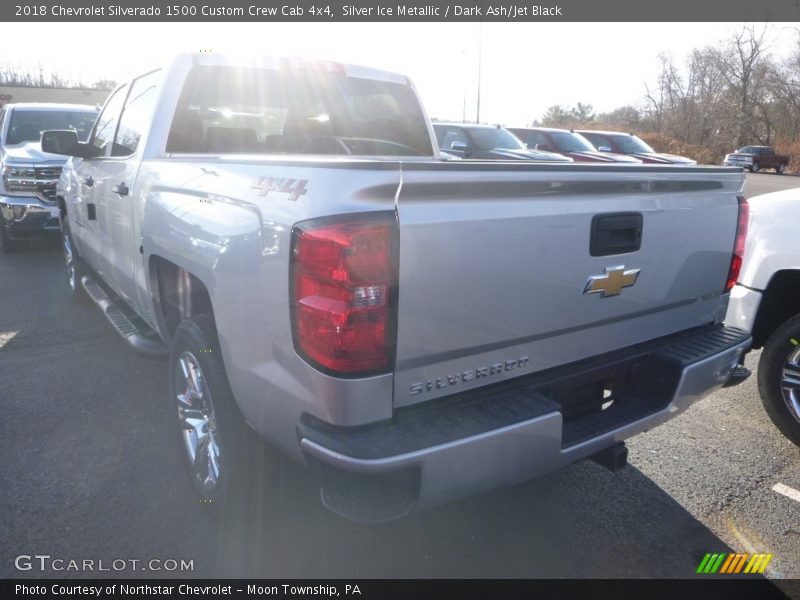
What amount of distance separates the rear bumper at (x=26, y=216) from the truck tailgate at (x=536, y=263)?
7975 millimetres

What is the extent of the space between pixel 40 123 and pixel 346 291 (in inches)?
397

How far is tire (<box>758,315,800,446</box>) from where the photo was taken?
3.56 m

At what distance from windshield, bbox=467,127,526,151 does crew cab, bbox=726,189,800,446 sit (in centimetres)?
959

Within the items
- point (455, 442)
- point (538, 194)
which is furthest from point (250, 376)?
point (538, 194)

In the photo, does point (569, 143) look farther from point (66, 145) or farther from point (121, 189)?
point (121, 189)

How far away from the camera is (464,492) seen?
2064 mm

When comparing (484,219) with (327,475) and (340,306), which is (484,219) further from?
(327,475)

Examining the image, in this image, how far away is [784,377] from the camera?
3.61 meters

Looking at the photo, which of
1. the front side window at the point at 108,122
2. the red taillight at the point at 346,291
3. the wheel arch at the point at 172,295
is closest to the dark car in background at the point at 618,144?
the front side window at the point at 108,122

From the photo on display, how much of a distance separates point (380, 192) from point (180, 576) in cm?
177

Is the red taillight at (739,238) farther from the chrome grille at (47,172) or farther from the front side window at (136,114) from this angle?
the chrome grille at (47,172)

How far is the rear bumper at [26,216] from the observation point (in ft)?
27.6

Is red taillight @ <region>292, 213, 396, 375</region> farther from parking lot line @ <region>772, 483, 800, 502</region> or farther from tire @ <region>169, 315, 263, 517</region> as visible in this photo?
parking lot line @ <region>772, 483, 800, 502</region>

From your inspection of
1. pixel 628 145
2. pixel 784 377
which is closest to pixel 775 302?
pixel 784 377
